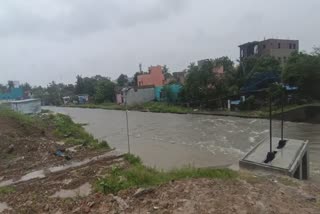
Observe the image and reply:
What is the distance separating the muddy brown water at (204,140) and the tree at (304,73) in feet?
15.9

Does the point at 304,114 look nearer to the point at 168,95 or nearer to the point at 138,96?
the point at 168,95

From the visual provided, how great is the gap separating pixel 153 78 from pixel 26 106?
62.2ft

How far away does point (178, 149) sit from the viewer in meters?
14.0

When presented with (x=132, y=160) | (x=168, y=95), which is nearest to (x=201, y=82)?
(x=168, y=95)

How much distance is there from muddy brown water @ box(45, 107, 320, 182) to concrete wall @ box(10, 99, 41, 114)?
13154 millimetres

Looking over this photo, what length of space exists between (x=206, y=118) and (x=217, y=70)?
741cm

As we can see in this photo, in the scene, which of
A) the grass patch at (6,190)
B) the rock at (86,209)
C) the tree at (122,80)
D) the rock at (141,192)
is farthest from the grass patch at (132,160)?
the tree at (122,80)

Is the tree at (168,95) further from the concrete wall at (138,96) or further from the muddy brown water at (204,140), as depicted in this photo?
the muddy brown water at (204,140)

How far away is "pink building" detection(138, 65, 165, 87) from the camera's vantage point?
43344mm

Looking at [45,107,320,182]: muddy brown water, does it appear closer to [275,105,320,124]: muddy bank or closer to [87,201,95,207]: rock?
[275,105,320,124]: muddy bank

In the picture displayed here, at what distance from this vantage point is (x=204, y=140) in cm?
1597

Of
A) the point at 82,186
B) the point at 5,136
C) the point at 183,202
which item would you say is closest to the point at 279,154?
the point at 183,202

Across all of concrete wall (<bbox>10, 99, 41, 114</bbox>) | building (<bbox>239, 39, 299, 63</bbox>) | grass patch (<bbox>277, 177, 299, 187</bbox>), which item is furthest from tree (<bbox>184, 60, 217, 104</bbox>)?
grass patch (<bbox>277, 177, 299, 187</bbox>)

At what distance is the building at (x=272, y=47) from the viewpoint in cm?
3892
